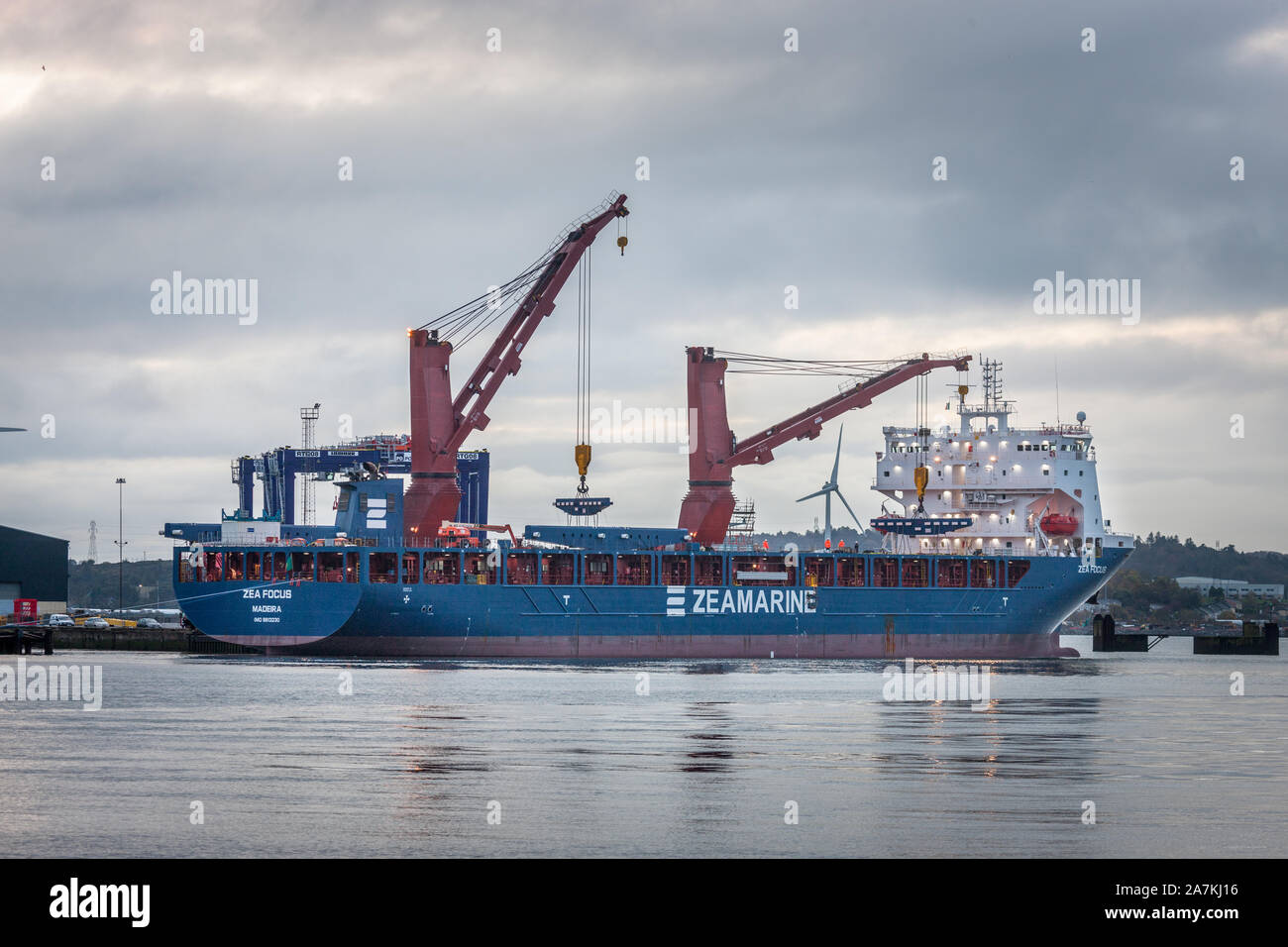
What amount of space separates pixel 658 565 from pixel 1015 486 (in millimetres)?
23422

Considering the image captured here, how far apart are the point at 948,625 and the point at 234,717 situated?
170 ft

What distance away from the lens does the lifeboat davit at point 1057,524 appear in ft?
289

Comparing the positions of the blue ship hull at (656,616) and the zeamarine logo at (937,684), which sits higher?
the blue ship hull at (656,616)

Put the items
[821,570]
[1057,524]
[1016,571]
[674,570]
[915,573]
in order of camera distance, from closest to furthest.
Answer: [674,570], [821,570], [915,573], [1016,571], [1057,524]

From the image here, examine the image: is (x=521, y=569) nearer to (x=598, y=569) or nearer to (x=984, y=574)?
(x=598, y=569)

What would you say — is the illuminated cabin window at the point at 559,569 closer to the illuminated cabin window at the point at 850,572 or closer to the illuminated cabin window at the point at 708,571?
the illuminated cabin window at the point at 708,571

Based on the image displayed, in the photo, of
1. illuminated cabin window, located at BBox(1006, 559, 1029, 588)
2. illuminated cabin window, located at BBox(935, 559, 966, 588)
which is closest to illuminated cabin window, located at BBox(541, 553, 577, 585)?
illuminated cabin window, located at BBox(935, 559, 966, 588)

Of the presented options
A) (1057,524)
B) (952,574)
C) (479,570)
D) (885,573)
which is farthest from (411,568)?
(1057,524)

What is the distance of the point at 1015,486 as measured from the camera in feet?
292

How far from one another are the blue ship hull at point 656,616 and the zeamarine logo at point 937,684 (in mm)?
5219

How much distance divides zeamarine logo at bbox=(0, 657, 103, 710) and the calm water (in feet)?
4.24

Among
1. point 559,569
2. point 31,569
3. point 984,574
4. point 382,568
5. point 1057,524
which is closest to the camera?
point 382,568

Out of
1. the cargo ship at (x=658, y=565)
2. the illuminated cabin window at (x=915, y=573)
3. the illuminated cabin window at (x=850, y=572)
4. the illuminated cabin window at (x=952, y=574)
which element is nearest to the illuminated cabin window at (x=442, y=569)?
the cargo ship at (x=658, y=565)

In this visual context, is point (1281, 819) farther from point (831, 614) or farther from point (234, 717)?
point (831, 614)
